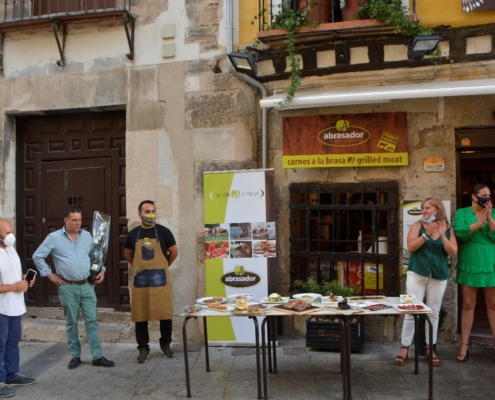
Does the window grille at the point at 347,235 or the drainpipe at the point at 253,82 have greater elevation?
the drainpipe at the point at 253,82

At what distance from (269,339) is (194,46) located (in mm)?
3712

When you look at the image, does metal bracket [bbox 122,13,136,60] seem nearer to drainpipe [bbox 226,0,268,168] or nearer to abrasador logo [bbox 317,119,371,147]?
drainpipe [bbox 226,0,268,168]

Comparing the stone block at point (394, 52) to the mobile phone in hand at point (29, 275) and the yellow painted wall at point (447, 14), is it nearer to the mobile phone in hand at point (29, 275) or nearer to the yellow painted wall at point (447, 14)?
the yellow painted wall at point (447, 14)

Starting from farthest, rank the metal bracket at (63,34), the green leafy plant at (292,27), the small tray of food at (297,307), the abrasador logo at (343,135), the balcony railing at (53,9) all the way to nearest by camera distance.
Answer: the metal bracket at (63,34)
the balcony railing at (53,9)
the abrasador logo at (343,135)
the green leafy plant at (292,27)
the small tray of food at (297,307)

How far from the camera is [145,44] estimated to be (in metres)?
7.32

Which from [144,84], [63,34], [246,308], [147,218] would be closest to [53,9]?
[63,34]

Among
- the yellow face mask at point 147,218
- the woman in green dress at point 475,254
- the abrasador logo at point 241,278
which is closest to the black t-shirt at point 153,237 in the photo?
the yellow face mask at point 147,218

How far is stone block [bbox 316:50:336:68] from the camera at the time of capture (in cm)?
662

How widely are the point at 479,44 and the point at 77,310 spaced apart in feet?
16.6

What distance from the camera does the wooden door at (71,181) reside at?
769 centimetres

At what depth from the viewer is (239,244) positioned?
258 inches

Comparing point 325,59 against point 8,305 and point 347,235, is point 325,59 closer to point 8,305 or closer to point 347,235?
point 347,235

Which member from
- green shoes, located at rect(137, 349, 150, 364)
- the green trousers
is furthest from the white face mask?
green shoes, located at rect(137, 349, 150, 364)

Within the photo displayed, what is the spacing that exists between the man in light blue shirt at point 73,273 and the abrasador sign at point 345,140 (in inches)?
99.0
